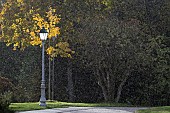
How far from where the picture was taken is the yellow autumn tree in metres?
25.2

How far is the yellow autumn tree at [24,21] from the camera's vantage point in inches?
990

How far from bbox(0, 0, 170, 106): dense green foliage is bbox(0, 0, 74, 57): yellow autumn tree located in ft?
4.04

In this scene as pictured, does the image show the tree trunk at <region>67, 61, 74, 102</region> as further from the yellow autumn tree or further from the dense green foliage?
the yellow autumn tree

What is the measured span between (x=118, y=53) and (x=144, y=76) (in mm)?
4012

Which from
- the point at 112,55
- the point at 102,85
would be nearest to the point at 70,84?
the point at 102,85

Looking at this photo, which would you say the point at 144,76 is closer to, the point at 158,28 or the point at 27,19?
the point at 158,28

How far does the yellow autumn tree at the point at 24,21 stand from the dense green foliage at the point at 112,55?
1.23 m

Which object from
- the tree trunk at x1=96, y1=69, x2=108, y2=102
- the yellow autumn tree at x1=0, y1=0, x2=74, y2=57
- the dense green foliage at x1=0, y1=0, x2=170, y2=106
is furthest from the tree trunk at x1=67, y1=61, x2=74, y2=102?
the yellow autumn tree at x1=0, y1=0, x2=74, y2=57

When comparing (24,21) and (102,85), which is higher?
(24,21)

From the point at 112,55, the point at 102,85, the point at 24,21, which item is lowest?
the point at 102,85

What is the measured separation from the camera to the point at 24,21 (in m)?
25.9

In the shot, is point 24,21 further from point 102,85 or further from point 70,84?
point 102,85

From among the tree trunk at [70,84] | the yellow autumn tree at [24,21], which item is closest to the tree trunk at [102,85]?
the yellow autumn tree at [24,21]

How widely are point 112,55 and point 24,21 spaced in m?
6.46
